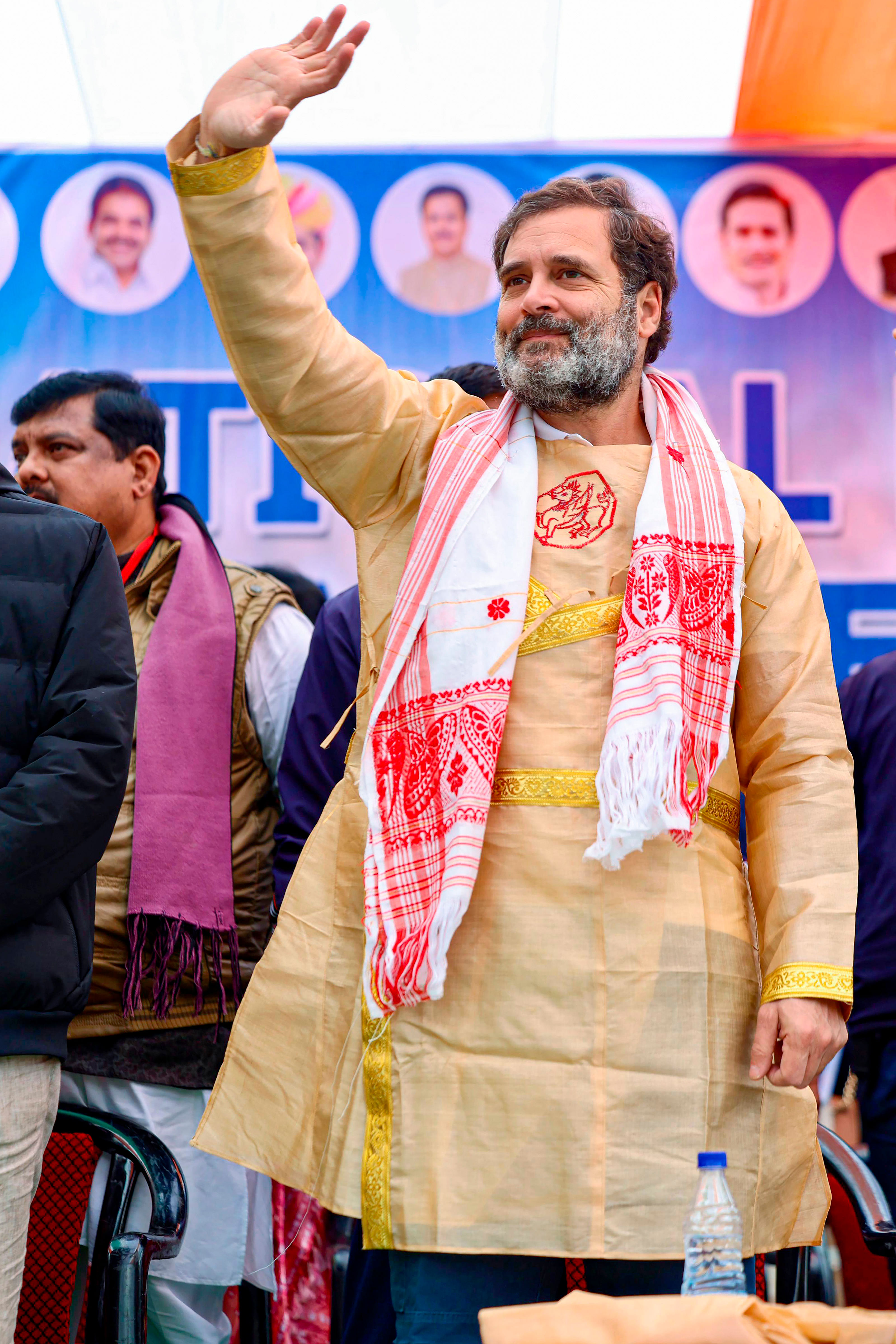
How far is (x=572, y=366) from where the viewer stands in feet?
6.93

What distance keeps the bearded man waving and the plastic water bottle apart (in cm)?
10

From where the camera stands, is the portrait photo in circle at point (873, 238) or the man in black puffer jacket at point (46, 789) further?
the portrait photo in circle at point (873, 238)

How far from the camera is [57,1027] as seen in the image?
6.56 feet

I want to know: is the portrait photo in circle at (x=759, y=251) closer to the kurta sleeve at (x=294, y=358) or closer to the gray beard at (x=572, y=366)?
the gray beard at (x=572, y=366)

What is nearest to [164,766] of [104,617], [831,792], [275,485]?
[104,617]

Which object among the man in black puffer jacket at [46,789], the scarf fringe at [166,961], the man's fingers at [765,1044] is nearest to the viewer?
the man's fingers at [765,1044]

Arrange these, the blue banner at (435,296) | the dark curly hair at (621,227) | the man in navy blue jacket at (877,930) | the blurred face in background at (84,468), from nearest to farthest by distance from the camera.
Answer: the dark curly hair at (621,227)
the man in navy blue jacket at (877,930)
the blurred face in background at (84,468)
the blue banner at (435,296)

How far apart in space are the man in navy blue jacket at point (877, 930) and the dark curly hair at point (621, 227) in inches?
36.8

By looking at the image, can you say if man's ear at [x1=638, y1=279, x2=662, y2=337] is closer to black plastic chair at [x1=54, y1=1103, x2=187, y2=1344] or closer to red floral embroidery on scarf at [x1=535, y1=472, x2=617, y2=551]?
red floral embroidery on scarf at [x1=535, y1=472, x2=617, y2=551]

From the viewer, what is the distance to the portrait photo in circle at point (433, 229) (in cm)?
384

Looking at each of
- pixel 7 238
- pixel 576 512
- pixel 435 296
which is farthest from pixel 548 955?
pixel 7 238

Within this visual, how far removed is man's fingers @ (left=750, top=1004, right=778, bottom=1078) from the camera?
1.82 meters

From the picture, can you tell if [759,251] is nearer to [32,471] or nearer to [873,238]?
[873,238]

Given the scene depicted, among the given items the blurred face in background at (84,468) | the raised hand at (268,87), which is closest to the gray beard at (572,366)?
the raised hand at (268,87)
